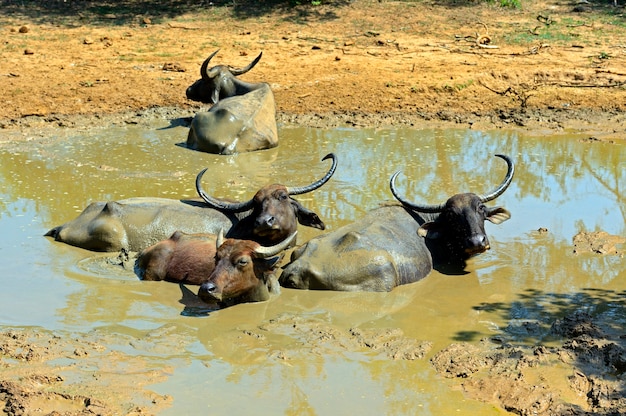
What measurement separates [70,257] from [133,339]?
211 centimetres

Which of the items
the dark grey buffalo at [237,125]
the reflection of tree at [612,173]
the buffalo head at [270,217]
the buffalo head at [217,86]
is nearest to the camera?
the buffalo head at [270,217]

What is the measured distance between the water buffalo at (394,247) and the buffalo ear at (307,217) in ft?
1.79

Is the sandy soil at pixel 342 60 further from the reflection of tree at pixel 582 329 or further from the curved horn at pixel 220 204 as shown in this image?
the reflection of tree at pixel 582 329

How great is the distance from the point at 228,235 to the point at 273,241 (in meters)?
0.50

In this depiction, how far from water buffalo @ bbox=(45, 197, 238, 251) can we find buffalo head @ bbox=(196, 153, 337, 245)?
178 millimetres

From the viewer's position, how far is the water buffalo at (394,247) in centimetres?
805

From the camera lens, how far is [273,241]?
8898 mm

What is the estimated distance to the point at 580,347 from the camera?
270 inches

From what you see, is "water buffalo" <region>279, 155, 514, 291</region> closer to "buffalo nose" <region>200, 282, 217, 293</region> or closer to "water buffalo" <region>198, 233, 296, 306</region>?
"water buffalo" <region>198, 233, 296, 306</region>

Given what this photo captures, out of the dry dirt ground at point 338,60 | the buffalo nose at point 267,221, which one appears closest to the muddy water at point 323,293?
the buffalo nose at point 267,221

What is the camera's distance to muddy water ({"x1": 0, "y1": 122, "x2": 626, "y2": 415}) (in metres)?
6.44

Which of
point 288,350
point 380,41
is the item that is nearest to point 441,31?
point 380,41

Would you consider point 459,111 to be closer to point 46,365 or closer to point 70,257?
point 70,257

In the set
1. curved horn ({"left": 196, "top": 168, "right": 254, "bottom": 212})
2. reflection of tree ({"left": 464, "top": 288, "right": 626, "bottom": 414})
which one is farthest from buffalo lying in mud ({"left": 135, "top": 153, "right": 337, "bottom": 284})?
reflection of tree ({"left": 464, "top": 288, "right": 626, "bottom": 414})
